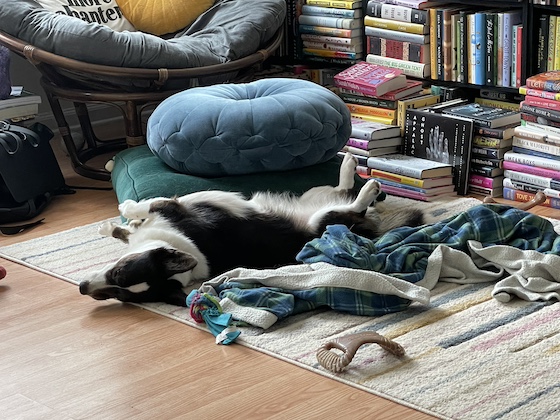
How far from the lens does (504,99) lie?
3682 millimetres

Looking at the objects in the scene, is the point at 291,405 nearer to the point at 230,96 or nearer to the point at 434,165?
the point at 230,96

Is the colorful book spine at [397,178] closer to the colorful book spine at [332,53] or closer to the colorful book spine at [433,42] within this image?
the colorful book spine at [433,42]

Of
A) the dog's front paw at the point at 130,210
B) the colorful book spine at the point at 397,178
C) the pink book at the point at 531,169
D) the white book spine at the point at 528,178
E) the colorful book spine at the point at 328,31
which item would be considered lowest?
the colorful book spine at the point at 397,178

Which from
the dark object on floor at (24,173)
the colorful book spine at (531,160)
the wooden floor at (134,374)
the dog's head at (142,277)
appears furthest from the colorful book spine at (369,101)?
the wooden floor at (134,374)

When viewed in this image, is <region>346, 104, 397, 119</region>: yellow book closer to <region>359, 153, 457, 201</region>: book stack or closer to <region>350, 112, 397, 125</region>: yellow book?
<region>350, 112, 397, 125</region>: yellow book

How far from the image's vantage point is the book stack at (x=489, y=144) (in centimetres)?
346

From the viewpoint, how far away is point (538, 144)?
3.36 metres

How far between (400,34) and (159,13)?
40.0 inches

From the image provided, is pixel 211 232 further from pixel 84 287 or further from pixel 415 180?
pixel 415 180

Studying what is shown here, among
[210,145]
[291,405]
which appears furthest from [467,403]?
[210,145]

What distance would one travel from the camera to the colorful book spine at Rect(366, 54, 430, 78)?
3.83 metres

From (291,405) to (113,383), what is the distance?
42cm

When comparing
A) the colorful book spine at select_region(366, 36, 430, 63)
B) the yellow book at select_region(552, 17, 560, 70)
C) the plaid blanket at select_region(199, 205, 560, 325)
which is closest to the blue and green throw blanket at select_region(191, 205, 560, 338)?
the plaid blanket at select_region(199, 205, 560, 325)

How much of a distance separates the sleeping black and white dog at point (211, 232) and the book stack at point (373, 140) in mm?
781
